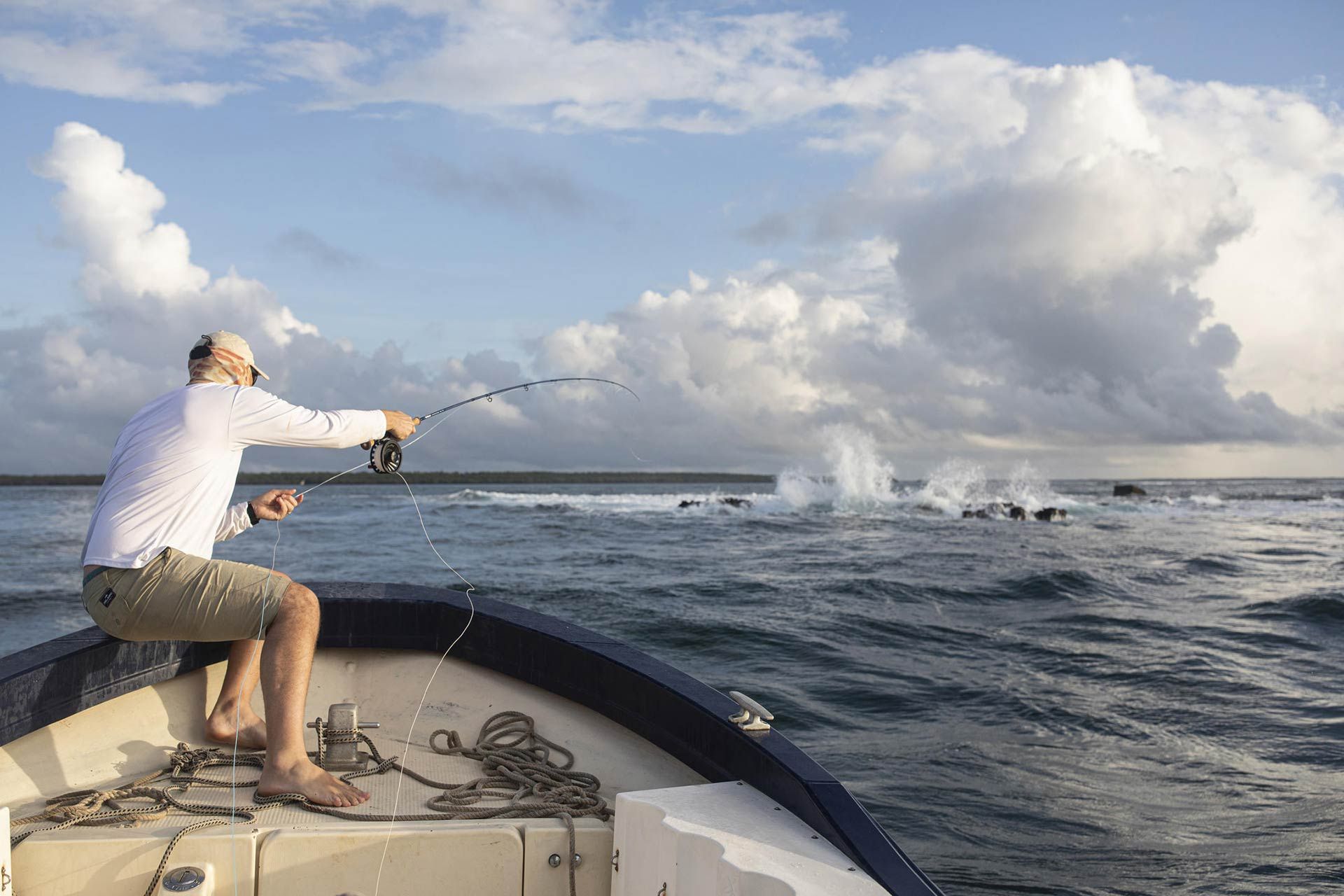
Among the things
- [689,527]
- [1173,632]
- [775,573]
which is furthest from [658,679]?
[689,527]

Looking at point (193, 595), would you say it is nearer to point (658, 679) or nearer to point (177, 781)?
point (177, 781)

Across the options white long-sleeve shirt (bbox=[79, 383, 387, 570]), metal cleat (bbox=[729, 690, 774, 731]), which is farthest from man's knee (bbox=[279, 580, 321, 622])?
metal cleat (bbox=[729, 690, 774, 731])

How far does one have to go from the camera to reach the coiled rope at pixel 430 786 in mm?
2613

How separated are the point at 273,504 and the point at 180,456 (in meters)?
0.52

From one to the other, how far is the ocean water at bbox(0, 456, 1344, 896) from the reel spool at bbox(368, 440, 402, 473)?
2.99 m

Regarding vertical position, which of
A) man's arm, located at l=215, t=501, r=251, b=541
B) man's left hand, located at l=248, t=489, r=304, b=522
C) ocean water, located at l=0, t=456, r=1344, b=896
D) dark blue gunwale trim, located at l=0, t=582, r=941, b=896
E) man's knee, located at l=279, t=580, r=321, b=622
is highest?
man's left hand, located at l=248, t=489, r=304, b=522

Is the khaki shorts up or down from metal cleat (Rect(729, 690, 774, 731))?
up

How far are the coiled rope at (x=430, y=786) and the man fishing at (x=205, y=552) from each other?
19cm

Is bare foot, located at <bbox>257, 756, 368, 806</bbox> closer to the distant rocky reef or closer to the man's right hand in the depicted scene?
the man's right hand

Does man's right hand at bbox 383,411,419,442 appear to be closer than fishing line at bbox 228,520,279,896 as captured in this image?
No

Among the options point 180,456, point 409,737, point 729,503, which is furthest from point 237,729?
point 729,503

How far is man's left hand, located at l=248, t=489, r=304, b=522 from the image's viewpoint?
316 centimetres

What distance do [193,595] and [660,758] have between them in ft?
5.01

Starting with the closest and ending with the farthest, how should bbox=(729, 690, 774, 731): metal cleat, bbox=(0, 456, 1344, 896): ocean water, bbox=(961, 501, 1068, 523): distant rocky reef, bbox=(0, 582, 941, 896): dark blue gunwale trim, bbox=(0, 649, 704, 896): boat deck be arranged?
1. bbox=(0, 582, 941, 896): dark blue gunwale trim
2. bbox=(0, 649, 704, 896): boat deck
3. bbox=(729, 690, 774, 731): metal cleat
4. bbox=(0, 456, 1344, 896): ocean water
5. bbox=(961, 501, 1068, 523): distant rocky reef
